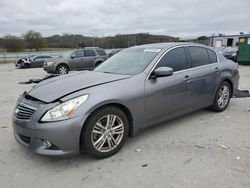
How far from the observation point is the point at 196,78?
4348 mm

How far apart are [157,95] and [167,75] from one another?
36cm

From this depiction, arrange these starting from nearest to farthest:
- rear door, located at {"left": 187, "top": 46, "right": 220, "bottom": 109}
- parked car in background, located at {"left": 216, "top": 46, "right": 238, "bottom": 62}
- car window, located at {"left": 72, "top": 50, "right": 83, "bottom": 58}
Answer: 1. rear door, located at {"left": 187, "top": 46, "right": 220, "bottom": 109}
2. car window, located at {"left": 72, "top": 50, "right": 83, "bottom": 58}
3. parked car in background, located at {"left": 216, "top": 46, "right": 238, "bottom": 62}

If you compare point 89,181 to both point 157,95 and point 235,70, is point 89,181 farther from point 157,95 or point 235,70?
point 235,70

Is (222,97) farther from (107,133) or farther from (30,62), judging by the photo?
(30,62)

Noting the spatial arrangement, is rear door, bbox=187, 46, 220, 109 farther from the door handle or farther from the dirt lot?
the dirt lot

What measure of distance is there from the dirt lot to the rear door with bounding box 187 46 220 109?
23.7 inches

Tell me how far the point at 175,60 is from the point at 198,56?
2.49 feet

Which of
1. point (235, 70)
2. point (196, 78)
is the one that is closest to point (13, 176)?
point (196, 78)

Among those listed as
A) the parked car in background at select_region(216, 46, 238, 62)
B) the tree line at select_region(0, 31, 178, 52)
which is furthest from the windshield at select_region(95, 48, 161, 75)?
the tree line at select_region(0, 31, 178, 52)

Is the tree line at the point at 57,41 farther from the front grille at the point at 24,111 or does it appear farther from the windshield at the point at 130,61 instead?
the front grille at the point at 24,111

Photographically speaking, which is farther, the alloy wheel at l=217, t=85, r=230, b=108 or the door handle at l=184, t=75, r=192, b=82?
the alloy wheel at l=217, t=85, r=230, b=108

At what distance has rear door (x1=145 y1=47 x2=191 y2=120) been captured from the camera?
143 inches

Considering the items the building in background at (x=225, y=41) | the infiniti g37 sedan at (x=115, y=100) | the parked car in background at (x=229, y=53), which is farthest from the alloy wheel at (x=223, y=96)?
the building in background at (x=225, y=41)

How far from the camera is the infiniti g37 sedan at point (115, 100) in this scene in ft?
9.45
